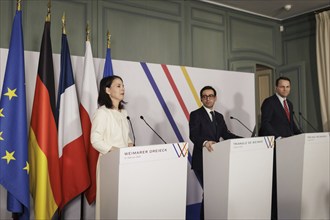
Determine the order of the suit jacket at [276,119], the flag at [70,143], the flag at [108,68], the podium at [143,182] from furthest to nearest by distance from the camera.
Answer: the flag at [108,68]
the suit jacket at [276,119]
the flag at [70,143]
the podium at [143,182]

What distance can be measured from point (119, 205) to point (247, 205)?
1.01 m

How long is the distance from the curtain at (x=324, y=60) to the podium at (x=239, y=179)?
261 centimetres

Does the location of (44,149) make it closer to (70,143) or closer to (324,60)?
(70,143)

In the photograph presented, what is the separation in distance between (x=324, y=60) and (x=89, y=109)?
3.41 m

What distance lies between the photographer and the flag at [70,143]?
2816 mm

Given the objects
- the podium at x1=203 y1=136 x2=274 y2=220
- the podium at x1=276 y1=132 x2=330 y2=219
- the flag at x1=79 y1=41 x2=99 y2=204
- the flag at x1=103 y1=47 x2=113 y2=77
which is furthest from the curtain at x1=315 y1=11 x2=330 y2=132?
the flag at x1=79 y1=41 x2=99 y2=204

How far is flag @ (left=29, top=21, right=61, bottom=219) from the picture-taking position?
264 cm

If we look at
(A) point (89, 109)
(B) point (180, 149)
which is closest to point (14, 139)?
(A) point (89, 109)

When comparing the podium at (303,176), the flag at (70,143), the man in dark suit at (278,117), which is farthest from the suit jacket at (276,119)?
the flag at (70,143)

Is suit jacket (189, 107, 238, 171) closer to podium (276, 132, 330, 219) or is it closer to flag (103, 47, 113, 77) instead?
podium (276, 132, 330, 219)

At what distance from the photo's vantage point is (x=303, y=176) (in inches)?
106

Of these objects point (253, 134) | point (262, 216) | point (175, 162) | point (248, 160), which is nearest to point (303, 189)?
point (262, 216)

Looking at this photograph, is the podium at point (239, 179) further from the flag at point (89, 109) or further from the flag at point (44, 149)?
the flag at point (44, 149)

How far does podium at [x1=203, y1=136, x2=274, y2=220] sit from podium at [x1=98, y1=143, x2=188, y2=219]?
37 cm
